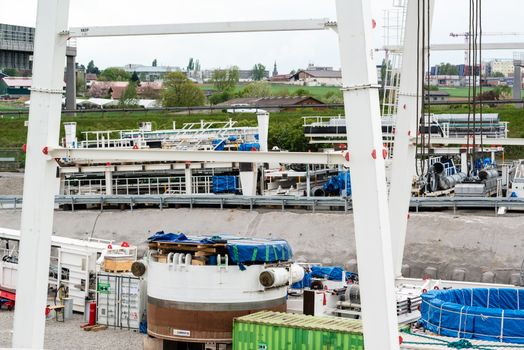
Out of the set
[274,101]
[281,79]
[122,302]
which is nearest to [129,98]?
[274,101]

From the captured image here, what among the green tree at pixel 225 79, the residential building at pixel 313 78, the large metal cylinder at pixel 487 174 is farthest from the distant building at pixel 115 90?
the large metal cylinder at pixel 487 174

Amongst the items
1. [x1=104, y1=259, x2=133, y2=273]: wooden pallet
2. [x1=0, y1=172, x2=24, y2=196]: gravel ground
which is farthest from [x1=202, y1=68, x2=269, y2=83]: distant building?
[x1=104, y1=259, x2=133, y2=273]: wooden pallet

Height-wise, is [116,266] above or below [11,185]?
below

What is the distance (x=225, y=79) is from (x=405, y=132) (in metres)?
102

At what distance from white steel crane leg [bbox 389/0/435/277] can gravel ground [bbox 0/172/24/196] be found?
38.7m

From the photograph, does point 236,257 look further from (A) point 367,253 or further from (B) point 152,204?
(B) point 152,204

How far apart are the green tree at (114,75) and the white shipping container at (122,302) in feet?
397

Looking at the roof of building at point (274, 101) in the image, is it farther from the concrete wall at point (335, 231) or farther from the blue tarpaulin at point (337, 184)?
the concrete wall at point (335, 231)

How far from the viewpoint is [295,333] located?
84.8ft

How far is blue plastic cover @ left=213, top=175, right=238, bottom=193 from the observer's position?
5428cm

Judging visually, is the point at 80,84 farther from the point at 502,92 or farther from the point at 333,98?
the point at 502,92

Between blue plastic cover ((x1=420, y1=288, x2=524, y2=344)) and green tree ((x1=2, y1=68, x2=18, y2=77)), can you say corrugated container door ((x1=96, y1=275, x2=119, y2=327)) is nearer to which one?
blue plastic cover ((x1=420, y1=288, x2=524, y2=344))

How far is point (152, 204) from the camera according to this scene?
1975 inches

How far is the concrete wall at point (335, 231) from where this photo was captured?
127 feet
